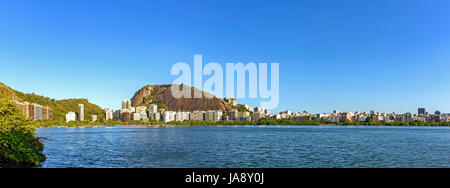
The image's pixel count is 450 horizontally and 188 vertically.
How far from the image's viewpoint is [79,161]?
31.5 meters

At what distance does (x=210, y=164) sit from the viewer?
29.8 meters

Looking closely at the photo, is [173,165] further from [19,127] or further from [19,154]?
[19,127]

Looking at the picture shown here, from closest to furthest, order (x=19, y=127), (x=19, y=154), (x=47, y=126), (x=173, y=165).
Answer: (x=19, y=154), (x=173, y=165), (x=19, y=127), (x=47, y=126)
